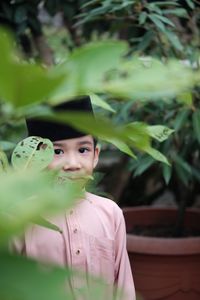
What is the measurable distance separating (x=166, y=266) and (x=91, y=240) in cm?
88

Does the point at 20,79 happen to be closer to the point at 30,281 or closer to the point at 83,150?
the point at 30,281

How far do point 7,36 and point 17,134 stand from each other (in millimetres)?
1383

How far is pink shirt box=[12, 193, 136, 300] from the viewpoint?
1.09 metres

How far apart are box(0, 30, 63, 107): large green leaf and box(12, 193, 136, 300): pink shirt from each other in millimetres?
809

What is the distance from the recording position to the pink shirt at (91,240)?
3.56 ft

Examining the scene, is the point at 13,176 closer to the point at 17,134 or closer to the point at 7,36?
the point at 7,36

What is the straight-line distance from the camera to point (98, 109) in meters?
1.87

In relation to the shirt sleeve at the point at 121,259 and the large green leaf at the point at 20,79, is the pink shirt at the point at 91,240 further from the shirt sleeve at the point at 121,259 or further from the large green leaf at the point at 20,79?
the large green leaf at the point at 20,79

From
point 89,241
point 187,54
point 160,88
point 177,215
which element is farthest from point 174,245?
point 160,88

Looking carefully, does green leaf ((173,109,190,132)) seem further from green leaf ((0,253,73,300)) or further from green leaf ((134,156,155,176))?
green leaf ((0,253,73,300))

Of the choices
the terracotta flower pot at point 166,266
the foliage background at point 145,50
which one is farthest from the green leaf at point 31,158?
the terracotta flower pot at point 166,266

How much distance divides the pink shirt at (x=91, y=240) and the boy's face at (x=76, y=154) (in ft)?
0.20

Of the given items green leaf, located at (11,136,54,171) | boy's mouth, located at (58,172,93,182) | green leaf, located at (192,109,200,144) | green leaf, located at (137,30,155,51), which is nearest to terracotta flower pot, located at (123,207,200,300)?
green leaf, located at (192,109,200,144)

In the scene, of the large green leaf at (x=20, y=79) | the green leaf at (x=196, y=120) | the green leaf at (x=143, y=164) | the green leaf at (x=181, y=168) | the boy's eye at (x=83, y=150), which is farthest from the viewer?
the green leaf at (x=181, y=168)
